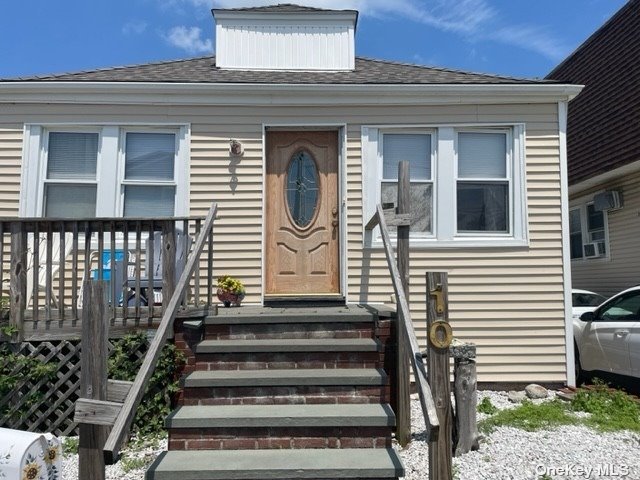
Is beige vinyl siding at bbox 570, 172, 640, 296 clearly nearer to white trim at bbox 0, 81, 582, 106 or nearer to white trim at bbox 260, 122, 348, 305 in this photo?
white trim at bbox 0, 81, 582, 106

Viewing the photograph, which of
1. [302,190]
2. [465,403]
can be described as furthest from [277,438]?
[302,190]

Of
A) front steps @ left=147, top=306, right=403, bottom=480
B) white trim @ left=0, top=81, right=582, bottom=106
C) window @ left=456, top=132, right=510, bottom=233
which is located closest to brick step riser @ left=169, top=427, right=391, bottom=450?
front steps @ left=147, top=306, right=403, bottom=480

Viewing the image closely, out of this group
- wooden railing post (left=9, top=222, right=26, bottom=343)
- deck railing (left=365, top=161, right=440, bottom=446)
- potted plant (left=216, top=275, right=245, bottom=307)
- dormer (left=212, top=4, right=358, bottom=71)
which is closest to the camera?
deck railing (left=365, top=161, right=440, bottom=446)

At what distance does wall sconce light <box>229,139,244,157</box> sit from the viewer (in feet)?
19.2

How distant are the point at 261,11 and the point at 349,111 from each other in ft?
7.19

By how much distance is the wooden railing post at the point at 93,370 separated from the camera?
8.84ft

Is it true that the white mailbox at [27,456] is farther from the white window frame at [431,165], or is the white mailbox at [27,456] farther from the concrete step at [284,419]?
the white window frame at [431,165]

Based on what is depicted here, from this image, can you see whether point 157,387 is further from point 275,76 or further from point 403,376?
point 275,76

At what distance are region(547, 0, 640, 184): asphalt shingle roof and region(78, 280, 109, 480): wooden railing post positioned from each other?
27.8 ft

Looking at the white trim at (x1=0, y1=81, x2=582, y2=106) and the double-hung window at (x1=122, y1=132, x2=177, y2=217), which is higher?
the white trim at (x1=0, y1=81, x2=582, y2=106)

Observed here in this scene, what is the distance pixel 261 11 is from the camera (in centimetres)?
684

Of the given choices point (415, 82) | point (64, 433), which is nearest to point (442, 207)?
point (415, 82)

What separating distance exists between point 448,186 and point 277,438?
3660 millimetres

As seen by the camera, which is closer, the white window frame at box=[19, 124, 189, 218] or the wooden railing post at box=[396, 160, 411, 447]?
the wooden railing post at box=[396, 160, 411, 447]
